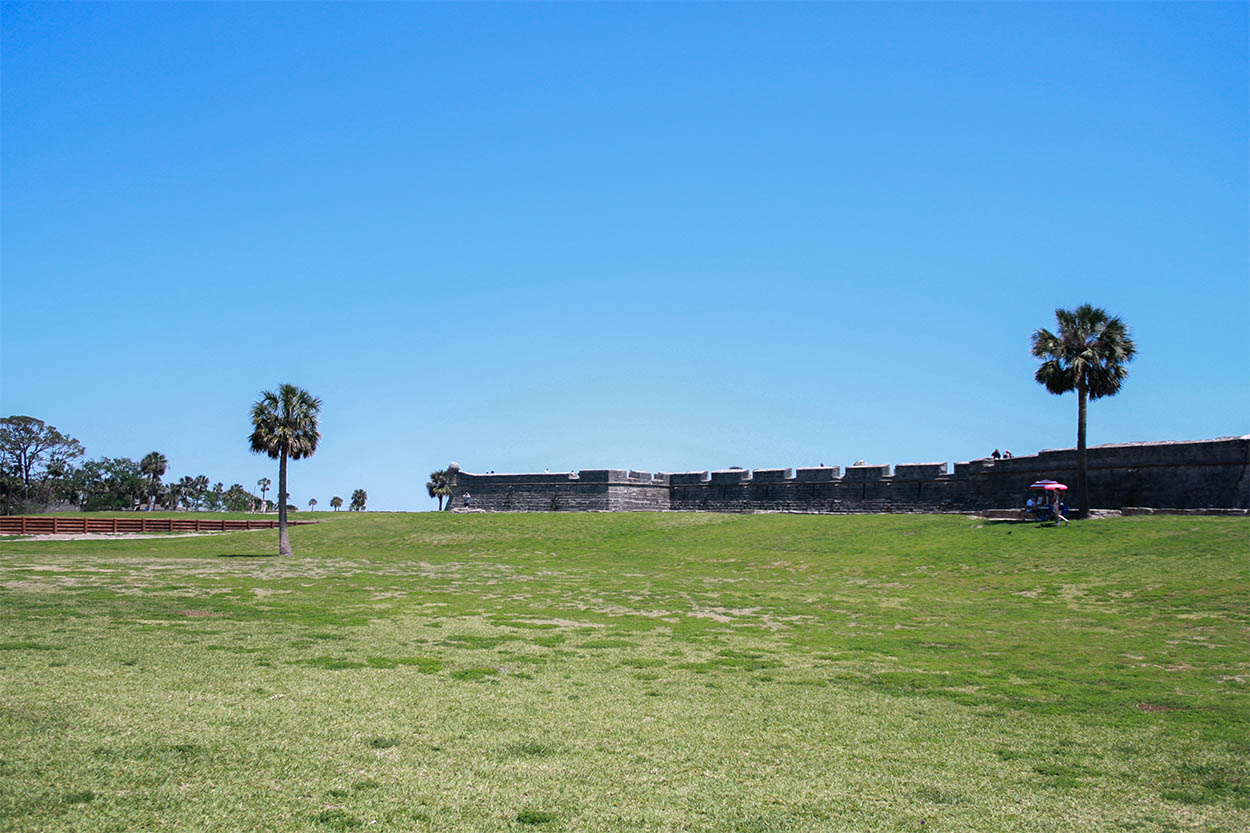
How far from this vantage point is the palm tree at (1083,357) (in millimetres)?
39000

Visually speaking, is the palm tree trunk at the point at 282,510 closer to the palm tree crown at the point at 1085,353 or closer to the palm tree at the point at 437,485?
the palm tree crown at the point at 1085,353

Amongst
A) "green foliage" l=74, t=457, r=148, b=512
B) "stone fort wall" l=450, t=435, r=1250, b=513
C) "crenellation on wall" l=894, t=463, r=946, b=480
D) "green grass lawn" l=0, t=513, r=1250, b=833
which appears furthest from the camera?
"green foliage" l=74, t=457, r=148, b=512

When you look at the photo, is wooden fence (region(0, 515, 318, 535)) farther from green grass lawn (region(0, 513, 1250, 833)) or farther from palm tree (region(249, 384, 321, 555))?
green grass lawn (region(0, 513, 1250, 833))

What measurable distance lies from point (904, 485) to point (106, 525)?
47.2 meters

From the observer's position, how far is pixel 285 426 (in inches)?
1535

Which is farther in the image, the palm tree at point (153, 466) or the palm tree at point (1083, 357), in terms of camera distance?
the palm tree at point (153, 466)

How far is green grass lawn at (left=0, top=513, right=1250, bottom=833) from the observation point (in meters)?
7.58

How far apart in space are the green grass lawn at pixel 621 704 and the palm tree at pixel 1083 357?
1239 centimetres

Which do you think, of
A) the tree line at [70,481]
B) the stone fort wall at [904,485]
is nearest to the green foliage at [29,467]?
the tree line at [70,481]

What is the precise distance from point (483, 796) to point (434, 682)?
4.71 m

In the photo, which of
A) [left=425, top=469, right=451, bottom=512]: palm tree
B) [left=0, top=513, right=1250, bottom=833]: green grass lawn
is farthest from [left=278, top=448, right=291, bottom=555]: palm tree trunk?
[left=425, top=469, right=451, bottom=512]: palm tree

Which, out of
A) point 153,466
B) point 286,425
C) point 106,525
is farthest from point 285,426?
point 153,466

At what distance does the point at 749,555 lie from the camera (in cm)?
3712

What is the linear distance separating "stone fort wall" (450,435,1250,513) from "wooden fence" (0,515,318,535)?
16080mm
